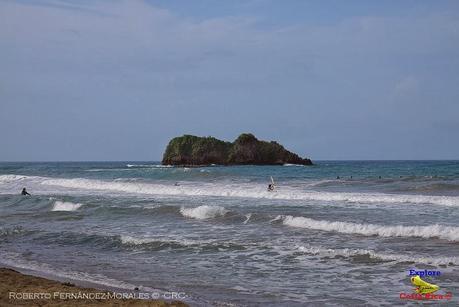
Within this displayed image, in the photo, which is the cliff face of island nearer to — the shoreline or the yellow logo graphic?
the yellow logo graphic

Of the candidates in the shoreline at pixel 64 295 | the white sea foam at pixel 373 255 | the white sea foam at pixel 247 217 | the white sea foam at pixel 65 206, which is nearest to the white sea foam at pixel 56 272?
the shoreline at pixel 64 295

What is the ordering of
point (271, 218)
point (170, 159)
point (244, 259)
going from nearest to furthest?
point (244, 259), point (271, 218), point (170, 159)

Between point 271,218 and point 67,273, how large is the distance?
923cm

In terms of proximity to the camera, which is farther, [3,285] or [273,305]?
[3,285]

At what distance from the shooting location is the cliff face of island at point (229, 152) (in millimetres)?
102188

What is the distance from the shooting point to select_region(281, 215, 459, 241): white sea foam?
14.2 m

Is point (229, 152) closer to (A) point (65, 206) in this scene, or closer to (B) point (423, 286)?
(A) point (65, 206)

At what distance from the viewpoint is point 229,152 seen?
339 feet

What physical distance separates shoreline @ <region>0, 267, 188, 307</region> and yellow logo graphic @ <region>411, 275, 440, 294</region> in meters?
4.04

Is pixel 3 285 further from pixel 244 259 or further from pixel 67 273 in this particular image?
pixel 244 259

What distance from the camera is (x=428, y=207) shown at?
2150 cm

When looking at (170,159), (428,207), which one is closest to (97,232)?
(428,207)

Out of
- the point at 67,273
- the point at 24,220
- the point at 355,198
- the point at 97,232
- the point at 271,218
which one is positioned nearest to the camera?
the point at 67,273

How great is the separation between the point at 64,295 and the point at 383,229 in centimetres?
994
